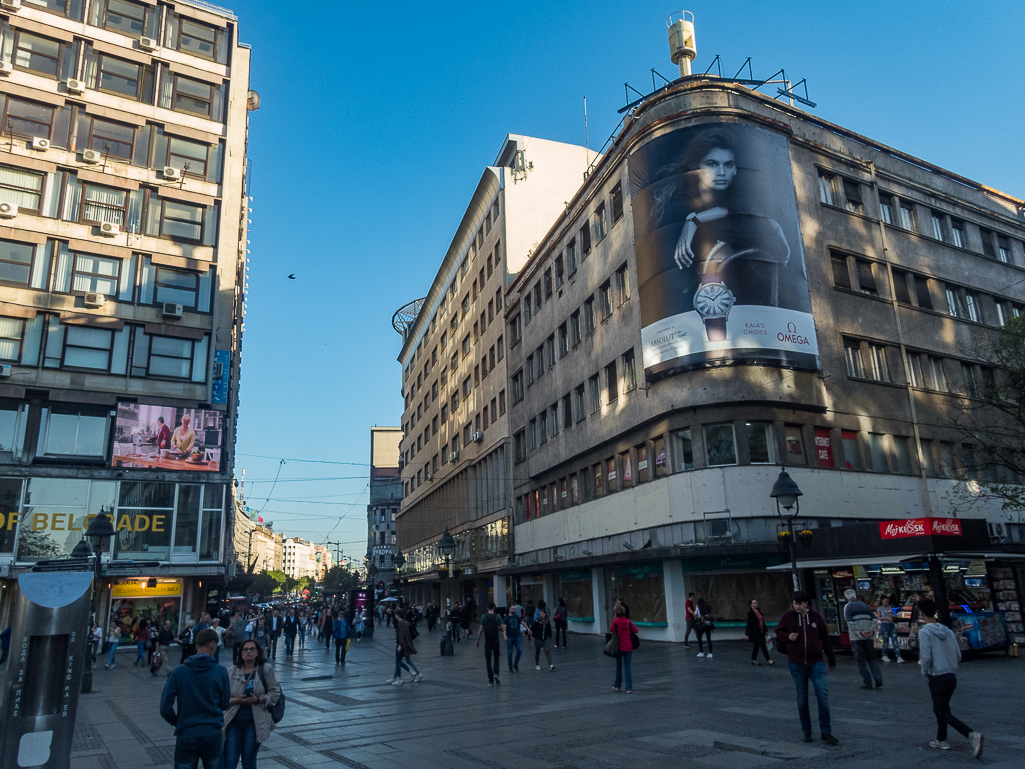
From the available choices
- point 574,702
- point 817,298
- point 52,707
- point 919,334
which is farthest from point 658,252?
point 52,707

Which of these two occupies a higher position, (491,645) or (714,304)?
(714,304)

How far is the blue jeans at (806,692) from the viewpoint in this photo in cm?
871

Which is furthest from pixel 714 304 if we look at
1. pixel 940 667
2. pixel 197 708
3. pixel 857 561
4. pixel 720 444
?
pixel 197 708

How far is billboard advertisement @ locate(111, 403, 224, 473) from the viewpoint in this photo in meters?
33.9

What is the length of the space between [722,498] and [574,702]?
45.7 ft

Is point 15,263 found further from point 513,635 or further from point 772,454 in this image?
point 772,454

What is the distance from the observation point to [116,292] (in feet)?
117

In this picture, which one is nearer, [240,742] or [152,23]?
[240,742]

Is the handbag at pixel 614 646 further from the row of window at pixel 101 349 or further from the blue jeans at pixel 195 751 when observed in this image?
the row of window at pixel 101 349

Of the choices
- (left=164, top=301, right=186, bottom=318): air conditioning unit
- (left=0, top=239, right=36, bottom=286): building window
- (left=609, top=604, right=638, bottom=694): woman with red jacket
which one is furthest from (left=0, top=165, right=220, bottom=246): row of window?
(left=609, top=604, right=638, bottom=694): woman with red jacket

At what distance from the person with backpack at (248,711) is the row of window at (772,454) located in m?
21.5

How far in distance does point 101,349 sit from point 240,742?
33125 mm

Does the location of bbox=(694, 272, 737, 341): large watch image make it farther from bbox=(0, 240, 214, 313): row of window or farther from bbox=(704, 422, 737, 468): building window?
bbox=(0, 240, 214, 313): row of window

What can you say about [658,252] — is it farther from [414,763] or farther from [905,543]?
[414,763]
